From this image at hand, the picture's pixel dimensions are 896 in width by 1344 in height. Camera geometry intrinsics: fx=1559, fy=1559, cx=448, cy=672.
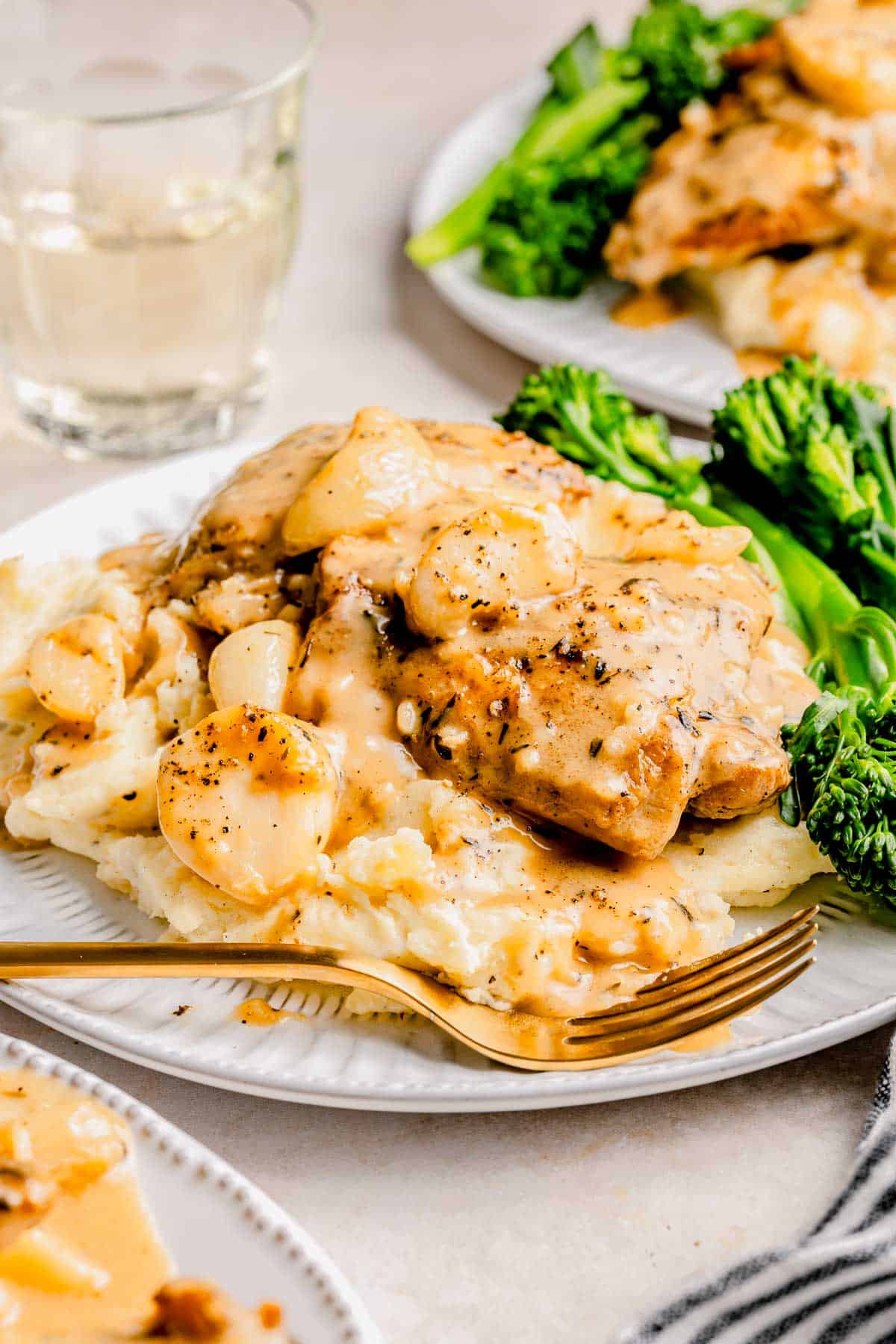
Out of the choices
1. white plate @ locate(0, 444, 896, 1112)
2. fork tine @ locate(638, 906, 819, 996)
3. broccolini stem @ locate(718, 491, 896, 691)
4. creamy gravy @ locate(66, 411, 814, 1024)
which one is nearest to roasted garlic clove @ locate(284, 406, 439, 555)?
creamy gravy @ locate(66, 411, 814, 1024)

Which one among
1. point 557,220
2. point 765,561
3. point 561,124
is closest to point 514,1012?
point 765,561

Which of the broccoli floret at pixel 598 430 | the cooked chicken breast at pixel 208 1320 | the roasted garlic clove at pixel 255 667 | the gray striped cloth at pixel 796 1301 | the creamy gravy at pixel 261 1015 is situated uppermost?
the broccoli floret at pixel 598 430

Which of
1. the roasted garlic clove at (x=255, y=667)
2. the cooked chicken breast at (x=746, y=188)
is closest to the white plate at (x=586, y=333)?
→ the cooked chicken breast at (x=746, y=188)

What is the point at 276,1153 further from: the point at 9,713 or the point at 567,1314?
the point at 9,713

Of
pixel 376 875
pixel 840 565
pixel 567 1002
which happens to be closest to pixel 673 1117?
pixel 567 1002

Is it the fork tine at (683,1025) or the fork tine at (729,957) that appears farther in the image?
the fork tine at (729,957)

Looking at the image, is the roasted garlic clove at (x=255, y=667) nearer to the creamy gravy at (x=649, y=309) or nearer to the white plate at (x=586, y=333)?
the white plate at (x=586, y=333)

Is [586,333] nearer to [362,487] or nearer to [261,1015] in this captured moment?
[362,487]
